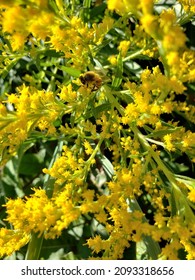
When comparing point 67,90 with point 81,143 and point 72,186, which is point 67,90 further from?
point 72,186

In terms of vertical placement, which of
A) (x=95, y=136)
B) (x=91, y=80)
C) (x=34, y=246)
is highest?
(x=91, y=80)

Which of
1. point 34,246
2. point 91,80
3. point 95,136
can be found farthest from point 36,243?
point 91,80

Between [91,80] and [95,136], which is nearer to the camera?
[91,80]

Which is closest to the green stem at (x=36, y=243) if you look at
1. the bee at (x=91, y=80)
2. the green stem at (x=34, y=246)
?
the green stem at (x=34, y=246)

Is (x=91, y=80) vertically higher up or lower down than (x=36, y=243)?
higher up

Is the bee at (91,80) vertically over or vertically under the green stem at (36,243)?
over

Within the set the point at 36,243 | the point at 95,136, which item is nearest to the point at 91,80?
the point at 95,136

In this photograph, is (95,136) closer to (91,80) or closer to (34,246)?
(91,80)

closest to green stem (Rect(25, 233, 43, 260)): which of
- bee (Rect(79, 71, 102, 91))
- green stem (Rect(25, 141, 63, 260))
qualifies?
green stem (Rect(25, 141, 63, 260))

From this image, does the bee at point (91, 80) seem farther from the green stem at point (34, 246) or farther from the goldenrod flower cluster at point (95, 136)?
the green stem at point (34, 246)
